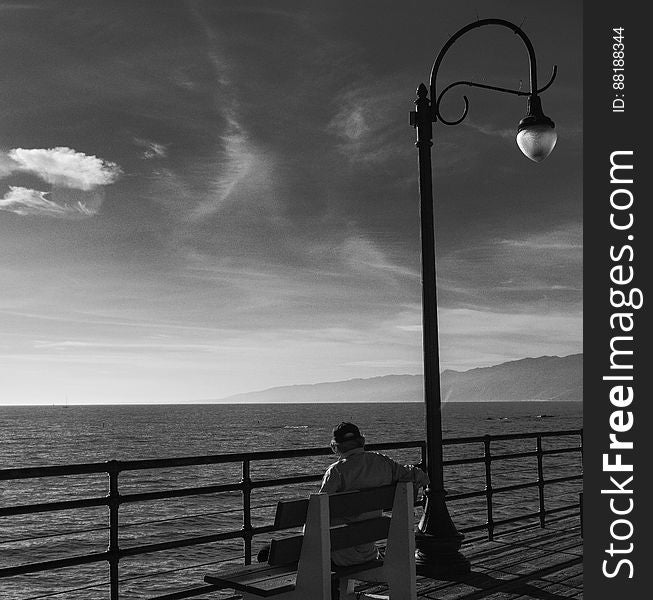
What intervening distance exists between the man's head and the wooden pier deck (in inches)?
70.7

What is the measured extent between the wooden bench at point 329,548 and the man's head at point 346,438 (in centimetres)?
32

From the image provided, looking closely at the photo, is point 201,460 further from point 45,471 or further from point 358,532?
point 358,532

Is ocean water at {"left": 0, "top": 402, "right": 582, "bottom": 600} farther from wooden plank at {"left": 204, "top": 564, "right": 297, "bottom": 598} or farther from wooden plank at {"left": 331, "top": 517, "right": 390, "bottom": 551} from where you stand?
wooden plank at {"left": 331, "top": 517, "right": 390, "bottom": 551}

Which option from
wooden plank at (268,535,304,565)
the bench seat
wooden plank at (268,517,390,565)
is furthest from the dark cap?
the bench seat

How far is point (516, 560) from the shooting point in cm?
744

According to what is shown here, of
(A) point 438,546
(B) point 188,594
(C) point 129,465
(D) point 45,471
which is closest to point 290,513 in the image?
(D) point 45,471

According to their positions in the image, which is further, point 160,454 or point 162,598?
point 160,454

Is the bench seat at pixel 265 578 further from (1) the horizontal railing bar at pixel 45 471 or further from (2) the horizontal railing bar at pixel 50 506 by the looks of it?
(1) the horizontal railing bar at pixel 45 471

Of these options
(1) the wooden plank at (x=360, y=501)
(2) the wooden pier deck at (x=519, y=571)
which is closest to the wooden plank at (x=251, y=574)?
(1) the wooden plank at (x=360, y=501)

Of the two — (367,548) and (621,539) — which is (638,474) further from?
(367,548)

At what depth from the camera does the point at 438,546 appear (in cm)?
702

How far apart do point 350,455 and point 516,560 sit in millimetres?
3381

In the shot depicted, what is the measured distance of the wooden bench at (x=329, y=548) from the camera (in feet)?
14.3

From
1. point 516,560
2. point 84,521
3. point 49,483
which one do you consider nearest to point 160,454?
point 49,483
